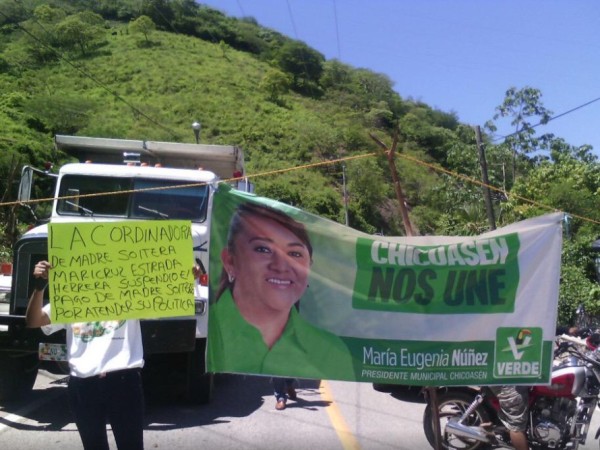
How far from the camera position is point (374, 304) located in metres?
4.39

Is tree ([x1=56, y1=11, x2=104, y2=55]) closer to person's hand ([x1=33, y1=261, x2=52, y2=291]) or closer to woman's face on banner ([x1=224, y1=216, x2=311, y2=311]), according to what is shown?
person's hand ([x1=33, y1=261, x2=52, y2=291])

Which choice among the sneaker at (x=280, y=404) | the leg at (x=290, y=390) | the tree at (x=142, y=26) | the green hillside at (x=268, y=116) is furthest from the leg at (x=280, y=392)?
the tree at (x=142, y=26)

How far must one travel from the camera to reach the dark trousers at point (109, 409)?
420 cm

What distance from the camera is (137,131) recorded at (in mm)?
54938

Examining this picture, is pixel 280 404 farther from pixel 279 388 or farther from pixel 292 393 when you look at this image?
pixel 292 393

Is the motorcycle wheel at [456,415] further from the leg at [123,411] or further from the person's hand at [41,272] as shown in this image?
the person's hand at [41,272]

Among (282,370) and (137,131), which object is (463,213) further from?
(137,131)

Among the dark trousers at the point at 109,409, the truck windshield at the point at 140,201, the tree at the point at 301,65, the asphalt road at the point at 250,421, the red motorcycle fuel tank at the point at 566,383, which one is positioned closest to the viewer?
the dark trousers at the point at 109,409

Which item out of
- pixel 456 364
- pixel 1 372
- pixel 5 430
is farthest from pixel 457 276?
pixel 1 372

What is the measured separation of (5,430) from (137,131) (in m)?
49.9

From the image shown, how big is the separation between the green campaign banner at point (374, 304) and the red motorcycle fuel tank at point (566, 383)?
1.44 metres

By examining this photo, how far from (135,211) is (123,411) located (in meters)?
4.72

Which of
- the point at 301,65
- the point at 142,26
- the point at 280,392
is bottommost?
the point at 280,392

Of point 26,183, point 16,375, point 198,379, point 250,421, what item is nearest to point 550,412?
point 250,421
